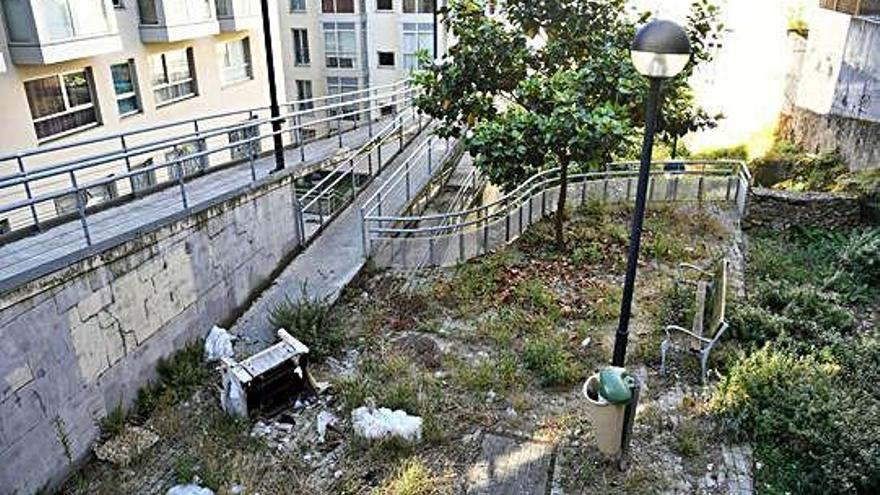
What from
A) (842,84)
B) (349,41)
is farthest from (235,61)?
(842,84)

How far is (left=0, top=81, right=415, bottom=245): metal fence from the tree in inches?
95.4

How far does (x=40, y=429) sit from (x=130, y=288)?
171 cm

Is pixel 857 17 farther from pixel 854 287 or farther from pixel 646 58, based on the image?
pixel 646 58

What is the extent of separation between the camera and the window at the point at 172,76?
Answer: 52.5 ft

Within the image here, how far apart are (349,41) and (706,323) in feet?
84.1

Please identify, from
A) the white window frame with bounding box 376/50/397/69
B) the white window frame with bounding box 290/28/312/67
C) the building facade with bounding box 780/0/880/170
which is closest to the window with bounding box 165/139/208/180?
the building facade with bounding box 780/0/880/170

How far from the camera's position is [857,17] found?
14648mm

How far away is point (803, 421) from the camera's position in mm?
6055

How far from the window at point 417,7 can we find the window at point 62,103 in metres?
17.5

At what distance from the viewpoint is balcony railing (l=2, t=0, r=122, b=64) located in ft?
39.0

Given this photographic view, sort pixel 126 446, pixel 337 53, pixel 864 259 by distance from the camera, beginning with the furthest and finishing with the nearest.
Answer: pixel 337 53
pixel 864 259
pixel 126 446

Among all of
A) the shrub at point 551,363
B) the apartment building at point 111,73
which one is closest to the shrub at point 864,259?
the shrub at point 551,363

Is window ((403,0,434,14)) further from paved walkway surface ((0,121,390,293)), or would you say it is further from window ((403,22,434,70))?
paved walkway surface ((0,121,390,293))

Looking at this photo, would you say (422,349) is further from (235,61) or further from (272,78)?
(235,61)
